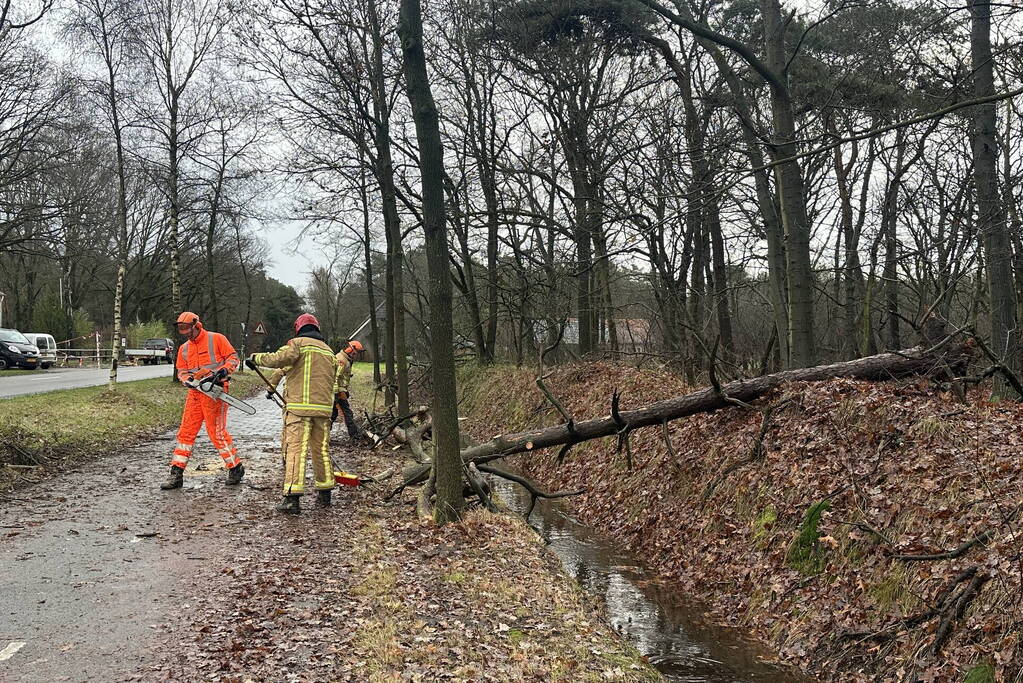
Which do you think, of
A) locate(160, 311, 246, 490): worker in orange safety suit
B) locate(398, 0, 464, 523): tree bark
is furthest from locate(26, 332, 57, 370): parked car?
locate(398, 0, 464, 523): tree bark

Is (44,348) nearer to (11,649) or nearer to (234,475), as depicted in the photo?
(234,475)

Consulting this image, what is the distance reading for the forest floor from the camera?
5.26m

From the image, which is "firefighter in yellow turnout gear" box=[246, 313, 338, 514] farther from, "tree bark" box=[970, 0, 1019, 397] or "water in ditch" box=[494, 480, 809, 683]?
"tree bark" box=[970, 0, 1019, 397]

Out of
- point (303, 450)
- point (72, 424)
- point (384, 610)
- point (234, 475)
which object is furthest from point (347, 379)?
point (384, 610)

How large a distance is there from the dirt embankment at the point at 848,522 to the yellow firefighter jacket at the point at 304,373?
4.16 m

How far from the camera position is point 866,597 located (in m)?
6.60

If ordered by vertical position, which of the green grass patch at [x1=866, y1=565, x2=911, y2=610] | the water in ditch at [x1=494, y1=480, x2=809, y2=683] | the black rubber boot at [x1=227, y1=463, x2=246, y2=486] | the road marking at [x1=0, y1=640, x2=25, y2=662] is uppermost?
the black rubber boot at [x1=227, y1=463, x2=246, y2=486]

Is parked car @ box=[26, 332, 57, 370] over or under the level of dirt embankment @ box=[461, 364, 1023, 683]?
over

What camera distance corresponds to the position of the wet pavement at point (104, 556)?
526 centimetres

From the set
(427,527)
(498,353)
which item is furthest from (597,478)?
(498,353)

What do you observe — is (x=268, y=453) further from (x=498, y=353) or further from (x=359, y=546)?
(x=498, y=353)

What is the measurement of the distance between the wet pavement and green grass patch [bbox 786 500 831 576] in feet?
17.0

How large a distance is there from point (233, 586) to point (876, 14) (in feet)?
33.1

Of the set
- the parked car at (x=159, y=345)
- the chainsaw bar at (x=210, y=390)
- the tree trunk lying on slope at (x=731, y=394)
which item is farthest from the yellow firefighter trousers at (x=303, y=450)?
the parked car at (x=159, y=345)
